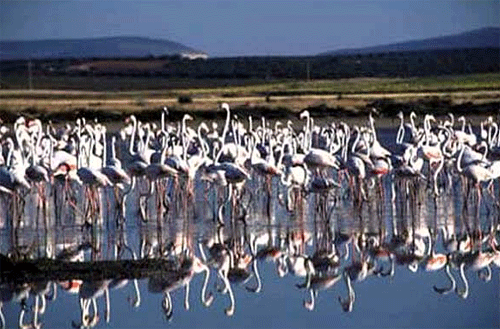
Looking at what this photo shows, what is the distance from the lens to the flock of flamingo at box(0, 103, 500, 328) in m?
13.1

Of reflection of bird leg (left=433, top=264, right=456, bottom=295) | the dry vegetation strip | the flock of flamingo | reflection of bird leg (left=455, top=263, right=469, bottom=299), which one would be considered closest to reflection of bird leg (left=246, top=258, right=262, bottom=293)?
the flock of flamingo

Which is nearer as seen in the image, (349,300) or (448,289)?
(349,300)

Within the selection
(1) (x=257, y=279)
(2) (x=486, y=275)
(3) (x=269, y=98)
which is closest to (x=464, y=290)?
(2) (x=486, y=275)

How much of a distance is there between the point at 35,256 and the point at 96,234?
1504mm

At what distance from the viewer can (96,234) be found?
597 inches

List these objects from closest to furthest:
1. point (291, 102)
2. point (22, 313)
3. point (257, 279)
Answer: point (22, 313) → point (257, 279) → point (291, 102)

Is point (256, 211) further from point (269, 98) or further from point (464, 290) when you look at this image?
point (269, 98)

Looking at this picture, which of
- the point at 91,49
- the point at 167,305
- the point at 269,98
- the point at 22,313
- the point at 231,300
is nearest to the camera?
the point at 22,313

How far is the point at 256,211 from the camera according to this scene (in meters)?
16.6

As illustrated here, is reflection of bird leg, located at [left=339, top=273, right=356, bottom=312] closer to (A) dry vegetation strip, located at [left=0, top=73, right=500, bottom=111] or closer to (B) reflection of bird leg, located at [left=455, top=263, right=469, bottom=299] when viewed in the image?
(B) reflection of bird leg, located at [left=455, top=263, right=469, bottom=299]

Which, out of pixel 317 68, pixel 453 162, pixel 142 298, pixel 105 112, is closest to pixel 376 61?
pixel 317 68

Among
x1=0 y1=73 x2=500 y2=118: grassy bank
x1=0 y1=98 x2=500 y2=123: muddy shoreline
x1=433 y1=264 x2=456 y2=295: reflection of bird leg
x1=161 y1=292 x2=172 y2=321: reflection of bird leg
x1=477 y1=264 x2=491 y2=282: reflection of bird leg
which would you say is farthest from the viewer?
x1=0 y1=73 x2=500 y2=118: grassy bank

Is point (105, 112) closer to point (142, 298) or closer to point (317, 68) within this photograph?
point (142, 298)

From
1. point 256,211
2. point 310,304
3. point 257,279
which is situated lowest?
point 310,304
